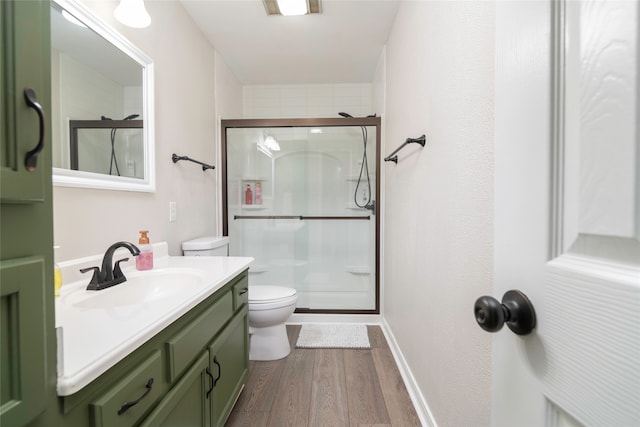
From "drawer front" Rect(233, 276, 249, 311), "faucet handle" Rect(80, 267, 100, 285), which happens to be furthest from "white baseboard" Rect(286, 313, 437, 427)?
"faucet handle" Rect(80, 267, 100, 285)

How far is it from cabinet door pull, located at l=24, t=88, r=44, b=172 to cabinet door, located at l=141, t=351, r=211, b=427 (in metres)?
0.68

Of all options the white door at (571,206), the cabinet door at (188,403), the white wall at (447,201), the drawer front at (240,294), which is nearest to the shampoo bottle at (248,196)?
the drawer front at (240,294)

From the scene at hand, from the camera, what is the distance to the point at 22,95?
1.37 ft

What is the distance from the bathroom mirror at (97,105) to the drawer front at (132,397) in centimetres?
79

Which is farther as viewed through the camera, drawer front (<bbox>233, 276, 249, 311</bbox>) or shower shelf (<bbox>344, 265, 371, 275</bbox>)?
shower shelf (<bbox>344, 265, 371, 275</bbox>)

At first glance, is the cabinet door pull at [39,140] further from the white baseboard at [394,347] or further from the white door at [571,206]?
the white baseboard at [394,347]

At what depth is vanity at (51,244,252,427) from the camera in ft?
→ 1.97

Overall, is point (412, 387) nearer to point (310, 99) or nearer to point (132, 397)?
point (132, 397)

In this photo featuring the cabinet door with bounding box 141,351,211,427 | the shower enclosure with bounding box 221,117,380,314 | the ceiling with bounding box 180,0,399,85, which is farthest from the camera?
the shower enclosure with bounding box 221,117,380,314

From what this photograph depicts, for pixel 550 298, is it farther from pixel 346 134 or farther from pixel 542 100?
pixel 346 134

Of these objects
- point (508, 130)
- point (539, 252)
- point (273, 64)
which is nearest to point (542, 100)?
point (508, 130)

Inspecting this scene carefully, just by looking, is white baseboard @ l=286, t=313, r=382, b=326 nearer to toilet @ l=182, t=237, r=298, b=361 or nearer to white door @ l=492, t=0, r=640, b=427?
toilet @ l=182, t=237, r=298, b=361

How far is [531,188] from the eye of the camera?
0.41 m

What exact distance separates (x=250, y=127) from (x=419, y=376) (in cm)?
242
